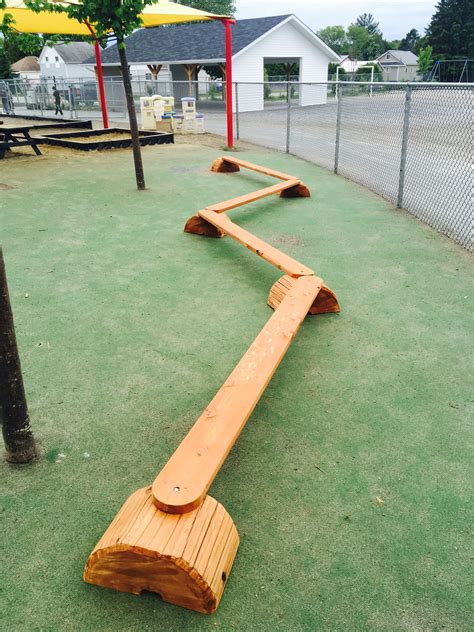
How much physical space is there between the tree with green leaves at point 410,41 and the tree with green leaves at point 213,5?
5627cm

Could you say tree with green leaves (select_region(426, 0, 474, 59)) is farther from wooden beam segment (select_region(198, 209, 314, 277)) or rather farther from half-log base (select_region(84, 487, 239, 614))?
half-log base (select_region(84, 487, 239, 614))

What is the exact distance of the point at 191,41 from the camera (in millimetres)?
31609

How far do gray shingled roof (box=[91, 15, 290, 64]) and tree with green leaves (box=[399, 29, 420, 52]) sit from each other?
94.4 meters

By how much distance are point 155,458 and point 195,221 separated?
3.87 metres

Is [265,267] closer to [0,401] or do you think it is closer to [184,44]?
[0,401]

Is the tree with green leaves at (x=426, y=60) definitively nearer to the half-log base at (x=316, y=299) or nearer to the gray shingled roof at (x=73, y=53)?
the gray shingled roof at (x=73, y=53)

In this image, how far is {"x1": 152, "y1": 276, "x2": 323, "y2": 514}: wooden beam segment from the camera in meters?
1.75

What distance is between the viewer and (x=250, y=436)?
2600 mm

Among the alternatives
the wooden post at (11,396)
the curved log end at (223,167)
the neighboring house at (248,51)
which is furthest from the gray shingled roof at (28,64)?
the wooden post at (11,396)

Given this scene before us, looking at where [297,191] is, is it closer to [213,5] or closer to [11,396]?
[11,396]

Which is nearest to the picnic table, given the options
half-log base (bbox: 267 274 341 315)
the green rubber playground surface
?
the green rubber playground surface

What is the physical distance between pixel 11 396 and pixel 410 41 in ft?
510

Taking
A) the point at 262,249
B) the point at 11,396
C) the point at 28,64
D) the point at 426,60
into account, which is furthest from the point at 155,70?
the point at 28,64

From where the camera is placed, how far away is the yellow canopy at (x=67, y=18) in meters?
11.6
